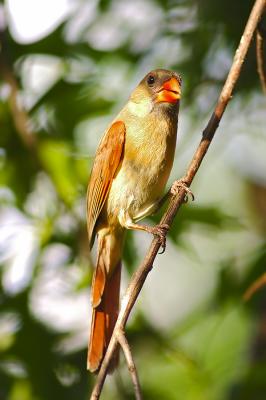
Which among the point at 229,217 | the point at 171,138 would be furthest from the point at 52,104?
the point at 229,217

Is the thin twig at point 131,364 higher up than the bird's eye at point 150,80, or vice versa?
the bird's eye at point 150,80

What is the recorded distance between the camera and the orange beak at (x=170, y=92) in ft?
12.6

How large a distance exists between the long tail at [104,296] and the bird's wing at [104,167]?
0.20 m

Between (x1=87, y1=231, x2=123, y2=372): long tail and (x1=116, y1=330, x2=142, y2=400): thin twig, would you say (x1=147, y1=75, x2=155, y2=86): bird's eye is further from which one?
(x1=116, y1=330, x2=142, y2=400): thin twig

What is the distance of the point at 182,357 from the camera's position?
13.2ft

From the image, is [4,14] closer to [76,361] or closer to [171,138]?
[171,138]

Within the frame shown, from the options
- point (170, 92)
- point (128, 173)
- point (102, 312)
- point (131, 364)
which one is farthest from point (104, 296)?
point (131, 364)

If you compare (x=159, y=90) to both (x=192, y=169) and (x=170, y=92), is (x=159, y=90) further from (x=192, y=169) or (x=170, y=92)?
(x=192, y=169)

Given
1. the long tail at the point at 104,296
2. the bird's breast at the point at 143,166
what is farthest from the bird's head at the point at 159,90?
the long tail at the point at 104,296

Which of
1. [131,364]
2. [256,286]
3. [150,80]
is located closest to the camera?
[131,364]

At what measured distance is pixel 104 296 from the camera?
3992mm

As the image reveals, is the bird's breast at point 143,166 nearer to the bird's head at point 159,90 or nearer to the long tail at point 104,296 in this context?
the bird's head at point 159,90

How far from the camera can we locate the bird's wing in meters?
3.98

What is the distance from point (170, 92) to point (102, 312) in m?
1.12
